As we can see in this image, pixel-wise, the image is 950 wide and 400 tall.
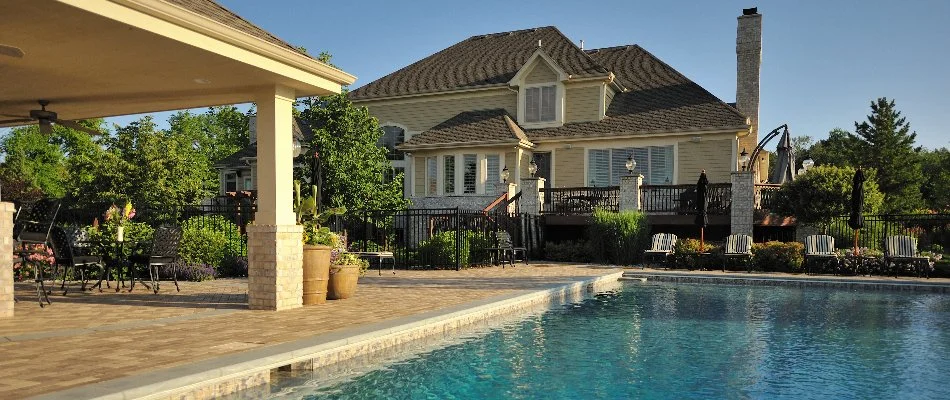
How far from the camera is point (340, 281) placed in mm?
10602

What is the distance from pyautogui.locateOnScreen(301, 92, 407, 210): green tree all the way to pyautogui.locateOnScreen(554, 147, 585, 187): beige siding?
6.92 metres

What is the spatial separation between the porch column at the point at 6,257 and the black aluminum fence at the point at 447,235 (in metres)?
8.43

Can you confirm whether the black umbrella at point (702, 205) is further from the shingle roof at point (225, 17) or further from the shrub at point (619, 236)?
the shingle roof at point (225, 17)

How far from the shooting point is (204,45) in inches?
297

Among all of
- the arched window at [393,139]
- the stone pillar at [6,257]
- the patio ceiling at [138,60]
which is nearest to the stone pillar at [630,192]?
the arched window at [393,139]

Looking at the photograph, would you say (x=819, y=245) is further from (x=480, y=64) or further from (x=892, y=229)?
(x=480, y=64)

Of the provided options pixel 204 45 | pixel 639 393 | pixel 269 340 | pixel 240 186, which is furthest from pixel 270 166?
pixel 240 186

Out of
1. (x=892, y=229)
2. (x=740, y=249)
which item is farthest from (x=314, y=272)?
(x=892, y=229)

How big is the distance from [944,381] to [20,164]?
5517cm

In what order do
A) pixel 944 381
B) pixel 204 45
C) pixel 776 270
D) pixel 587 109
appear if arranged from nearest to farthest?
pixel 944 381, pixel 204 45, pixel 776 270, pixel 587 109

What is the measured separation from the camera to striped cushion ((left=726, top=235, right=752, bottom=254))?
18766 mm

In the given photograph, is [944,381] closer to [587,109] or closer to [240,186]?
[587,109]

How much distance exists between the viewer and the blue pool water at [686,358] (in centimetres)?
624

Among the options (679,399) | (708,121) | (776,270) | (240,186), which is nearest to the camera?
(679,399)
